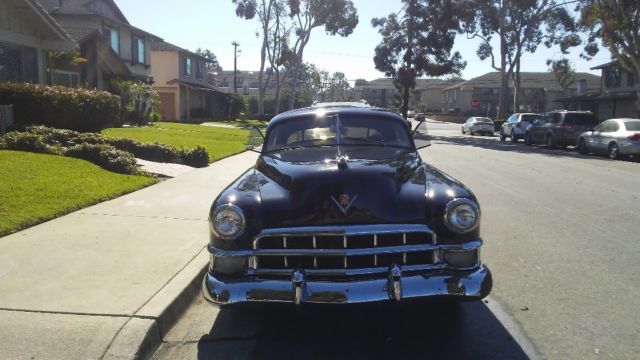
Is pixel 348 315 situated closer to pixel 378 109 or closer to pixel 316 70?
pixel 378 109

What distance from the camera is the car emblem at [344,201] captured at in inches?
161

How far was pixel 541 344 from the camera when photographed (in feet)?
13.8

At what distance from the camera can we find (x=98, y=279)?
517cm

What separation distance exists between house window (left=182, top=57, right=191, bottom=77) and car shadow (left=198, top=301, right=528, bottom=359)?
44705 millimetres

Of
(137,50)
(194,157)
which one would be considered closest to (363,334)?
(194,157)

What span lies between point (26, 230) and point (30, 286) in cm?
230

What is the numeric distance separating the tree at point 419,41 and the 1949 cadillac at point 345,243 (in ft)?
139

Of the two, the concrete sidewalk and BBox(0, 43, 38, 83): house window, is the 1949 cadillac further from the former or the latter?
BBox(0, 43, 38, 83): house window

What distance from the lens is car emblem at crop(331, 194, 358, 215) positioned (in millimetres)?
4083

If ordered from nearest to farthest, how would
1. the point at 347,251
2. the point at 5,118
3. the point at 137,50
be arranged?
the point at 347,251
the point at 5,118
the point at 137,50

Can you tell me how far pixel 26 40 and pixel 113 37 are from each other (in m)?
15.6

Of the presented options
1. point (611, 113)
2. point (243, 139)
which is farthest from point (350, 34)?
point (243, 139)

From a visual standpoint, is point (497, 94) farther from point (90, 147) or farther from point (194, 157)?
point (90, 147)

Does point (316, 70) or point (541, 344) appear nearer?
point (541, 344)
